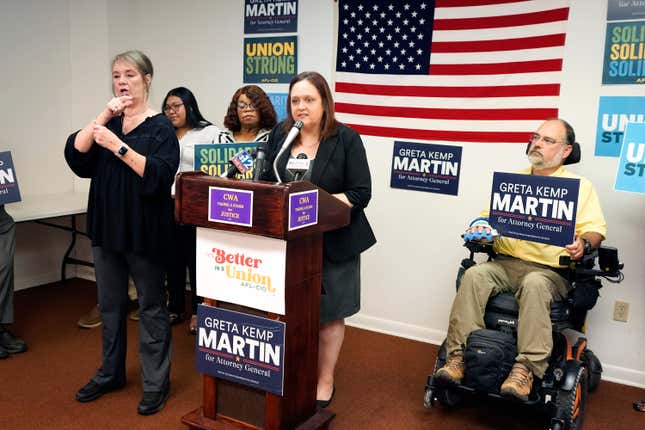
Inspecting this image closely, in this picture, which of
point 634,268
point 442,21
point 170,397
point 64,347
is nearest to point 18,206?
point 64,347

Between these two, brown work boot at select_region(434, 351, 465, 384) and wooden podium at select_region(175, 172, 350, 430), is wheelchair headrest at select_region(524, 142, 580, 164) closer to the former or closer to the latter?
brown work boot at select_region(434, 351, 465, 384)

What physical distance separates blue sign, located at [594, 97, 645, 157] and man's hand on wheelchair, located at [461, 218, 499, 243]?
0.94 metres

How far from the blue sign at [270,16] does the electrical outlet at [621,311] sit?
268cm

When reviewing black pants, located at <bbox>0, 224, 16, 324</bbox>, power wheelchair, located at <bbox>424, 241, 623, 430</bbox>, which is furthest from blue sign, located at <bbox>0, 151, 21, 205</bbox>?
power wheelchair, located at <bbox>424, 241, 623, 430</bbox>

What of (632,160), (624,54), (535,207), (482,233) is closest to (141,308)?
(482,233)

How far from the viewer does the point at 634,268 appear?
3.32m

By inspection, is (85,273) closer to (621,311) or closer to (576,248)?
(576,248)

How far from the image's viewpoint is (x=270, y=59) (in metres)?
4.27

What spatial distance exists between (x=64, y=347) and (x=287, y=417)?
1945 mm

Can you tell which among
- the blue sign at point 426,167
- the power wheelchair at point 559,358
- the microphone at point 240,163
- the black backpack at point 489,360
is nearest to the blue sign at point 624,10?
the blue sign at point 426,167

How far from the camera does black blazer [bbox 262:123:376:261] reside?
2551 millimetres

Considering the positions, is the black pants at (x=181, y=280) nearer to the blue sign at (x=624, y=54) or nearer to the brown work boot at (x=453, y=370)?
the brown work boot at (x=453, y=370)

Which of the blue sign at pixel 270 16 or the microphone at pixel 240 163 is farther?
the blue sign at pixel 270 16

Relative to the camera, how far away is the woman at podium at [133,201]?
256 centimetres
